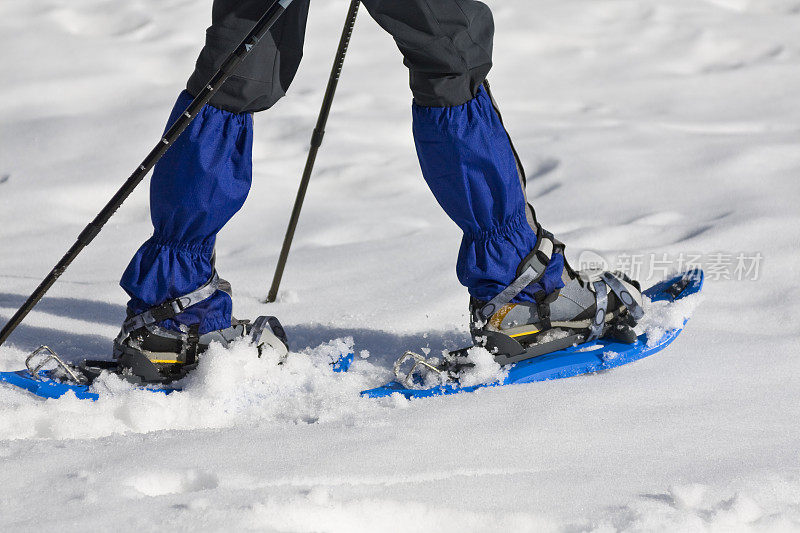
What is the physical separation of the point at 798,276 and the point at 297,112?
9.09ft

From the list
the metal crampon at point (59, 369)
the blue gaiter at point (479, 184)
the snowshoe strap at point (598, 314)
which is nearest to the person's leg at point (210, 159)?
the metal crampon at point (59, 369)

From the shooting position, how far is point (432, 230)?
10.4 ft

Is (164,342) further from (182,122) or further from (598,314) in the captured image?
(598,314)

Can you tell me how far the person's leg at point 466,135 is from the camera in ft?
5.69

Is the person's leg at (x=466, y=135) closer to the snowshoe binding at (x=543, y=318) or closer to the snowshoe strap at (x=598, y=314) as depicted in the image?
the snowshoe binding at (x=543, y=318)

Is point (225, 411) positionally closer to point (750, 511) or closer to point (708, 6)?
point (750, 511)

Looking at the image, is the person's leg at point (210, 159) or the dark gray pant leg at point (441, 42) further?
the person's leg at point (210, 159)

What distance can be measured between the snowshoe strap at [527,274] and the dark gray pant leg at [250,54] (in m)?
0.72

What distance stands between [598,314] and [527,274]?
27cm

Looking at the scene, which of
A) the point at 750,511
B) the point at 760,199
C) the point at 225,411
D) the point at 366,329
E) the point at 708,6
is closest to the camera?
the point at 750,511

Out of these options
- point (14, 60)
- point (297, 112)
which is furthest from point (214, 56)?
point (14, 60)

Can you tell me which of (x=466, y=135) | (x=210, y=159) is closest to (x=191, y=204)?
(x=210, y=159)

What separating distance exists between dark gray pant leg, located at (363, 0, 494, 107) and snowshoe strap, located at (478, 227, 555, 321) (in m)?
0.41

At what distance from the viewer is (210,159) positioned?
6.25 feet
